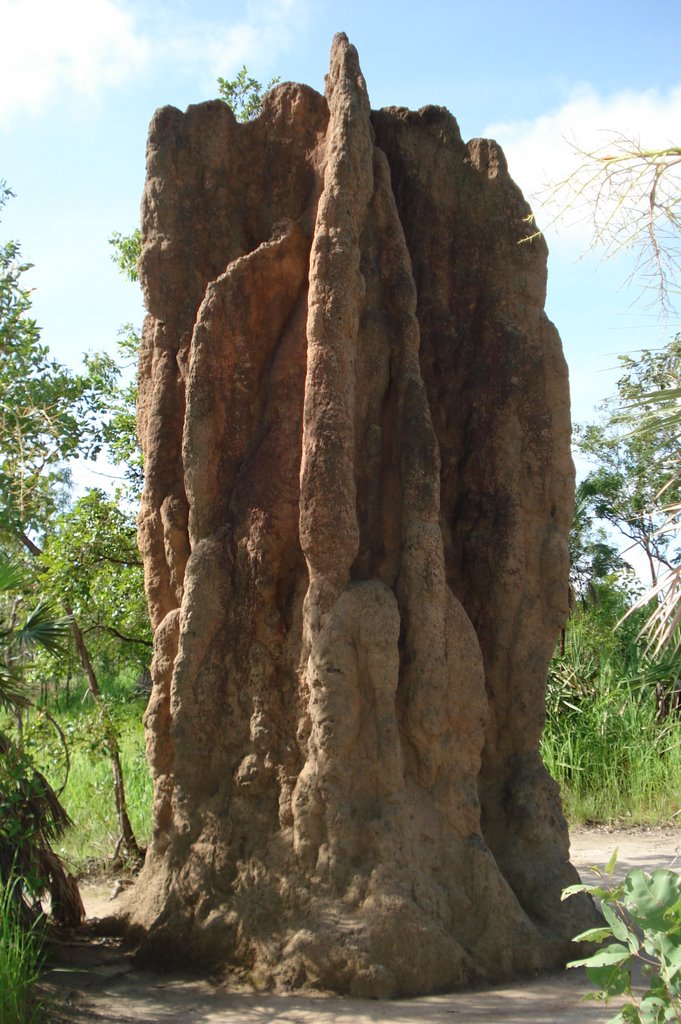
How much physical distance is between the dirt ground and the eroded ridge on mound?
0.11 metres

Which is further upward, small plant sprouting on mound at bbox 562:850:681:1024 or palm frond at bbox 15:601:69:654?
palm frond at bbox 15:601:69:654

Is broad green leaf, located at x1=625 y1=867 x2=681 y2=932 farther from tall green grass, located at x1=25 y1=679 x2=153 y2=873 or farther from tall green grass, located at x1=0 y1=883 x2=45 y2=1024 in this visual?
tall green grass, located at x1=25 y1=679 x2=153 y2=873

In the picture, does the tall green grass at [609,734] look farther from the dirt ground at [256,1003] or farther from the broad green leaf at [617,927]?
the broad green leaf at [617,927]

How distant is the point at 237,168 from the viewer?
228 inches

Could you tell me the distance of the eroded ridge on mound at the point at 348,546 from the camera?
471 centimetres

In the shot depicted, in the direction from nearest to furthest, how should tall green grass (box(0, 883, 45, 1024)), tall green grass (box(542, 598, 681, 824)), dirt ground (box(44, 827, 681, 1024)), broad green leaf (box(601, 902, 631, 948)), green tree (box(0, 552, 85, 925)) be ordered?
1. broad green leaf (box(601, 902, 631, 948))
2. tall green grass (box(0, 883, 45, 1024))
3. dirt ground (box(44, 827, 681, 1024))
4. green tree (box(0, 552, 85, 925))
5. tall green grass (box(542, 598, 681, 824))

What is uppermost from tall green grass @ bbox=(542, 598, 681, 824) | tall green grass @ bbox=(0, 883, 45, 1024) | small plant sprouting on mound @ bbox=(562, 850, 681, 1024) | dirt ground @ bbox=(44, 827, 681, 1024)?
tall green grass @ bbox=(542, 598, 681, 824)

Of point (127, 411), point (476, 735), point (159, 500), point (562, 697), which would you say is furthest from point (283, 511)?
point (562, 697)

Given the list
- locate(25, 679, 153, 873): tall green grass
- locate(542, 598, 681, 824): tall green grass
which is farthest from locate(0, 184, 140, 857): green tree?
locate(542, 598, 681, 824): tall green grass

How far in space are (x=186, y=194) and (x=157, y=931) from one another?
11.4 feet

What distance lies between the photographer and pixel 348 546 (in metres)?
4.91

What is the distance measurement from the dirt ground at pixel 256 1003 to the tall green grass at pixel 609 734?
184 inches

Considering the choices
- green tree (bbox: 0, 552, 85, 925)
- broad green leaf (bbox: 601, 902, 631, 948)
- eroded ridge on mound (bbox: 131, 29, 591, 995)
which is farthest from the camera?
green tree (bbox: 0, 552, 85, 925)

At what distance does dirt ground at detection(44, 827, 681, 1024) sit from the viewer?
167 inches
